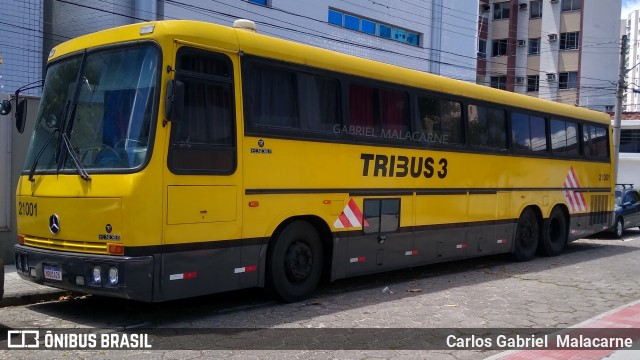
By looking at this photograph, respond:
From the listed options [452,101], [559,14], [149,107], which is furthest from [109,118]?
[559,14]

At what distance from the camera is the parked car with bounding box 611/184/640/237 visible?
1959 centimetres

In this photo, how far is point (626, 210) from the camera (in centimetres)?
2003

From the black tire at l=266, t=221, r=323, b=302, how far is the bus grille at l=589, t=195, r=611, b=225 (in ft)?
32.6

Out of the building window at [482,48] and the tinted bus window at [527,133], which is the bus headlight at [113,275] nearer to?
the tinted bus window at [527,133]

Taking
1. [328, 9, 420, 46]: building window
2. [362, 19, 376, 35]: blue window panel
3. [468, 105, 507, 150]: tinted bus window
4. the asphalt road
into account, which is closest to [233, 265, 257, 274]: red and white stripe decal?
the asphalt road

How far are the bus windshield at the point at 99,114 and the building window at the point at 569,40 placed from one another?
47.6 metres

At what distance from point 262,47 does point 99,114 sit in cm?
225

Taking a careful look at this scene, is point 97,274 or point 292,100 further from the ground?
point 292,100

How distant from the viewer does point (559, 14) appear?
160 feet

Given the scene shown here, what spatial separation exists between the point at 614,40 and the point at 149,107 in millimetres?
49950

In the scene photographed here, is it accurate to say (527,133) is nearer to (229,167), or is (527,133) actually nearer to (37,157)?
(229,167)

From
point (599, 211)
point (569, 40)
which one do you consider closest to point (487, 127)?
point (599, 211)

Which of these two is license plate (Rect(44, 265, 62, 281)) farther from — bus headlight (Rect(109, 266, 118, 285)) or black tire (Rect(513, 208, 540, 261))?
black tire (Rect(513, 208, 540, 261))

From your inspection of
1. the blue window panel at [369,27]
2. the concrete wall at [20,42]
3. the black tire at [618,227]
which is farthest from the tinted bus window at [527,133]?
the blue window panel at [369,27]
